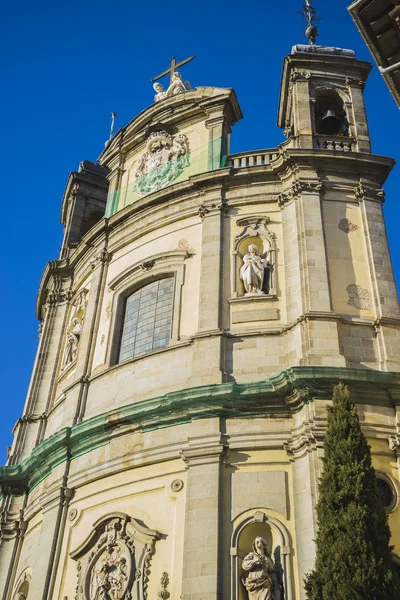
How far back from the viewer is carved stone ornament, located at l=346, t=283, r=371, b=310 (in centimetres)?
1524

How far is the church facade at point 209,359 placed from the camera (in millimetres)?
13031

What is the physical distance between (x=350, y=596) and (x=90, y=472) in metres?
7.03

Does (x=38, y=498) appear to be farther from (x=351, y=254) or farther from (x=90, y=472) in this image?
(x=351, y=254)

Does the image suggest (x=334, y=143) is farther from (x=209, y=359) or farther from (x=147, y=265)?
(x=209, y=359)

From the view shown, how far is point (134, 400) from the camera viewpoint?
1566cm

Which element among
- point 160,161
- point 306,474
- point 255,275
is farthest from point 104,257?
point 306,474

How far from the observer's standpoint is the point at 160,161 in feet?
66.2

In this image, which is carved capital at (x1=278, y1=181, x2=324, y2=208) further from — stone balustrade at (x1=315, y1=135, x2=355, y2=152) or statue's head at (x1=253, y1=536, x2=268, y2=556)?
statue's head at (x1=253, y1=536, x2=268, y2=556)

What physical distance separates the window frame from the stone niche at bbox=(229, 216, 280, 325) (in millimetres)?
A: 1341

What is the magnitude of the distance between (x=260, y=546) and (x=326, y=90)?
12.2m

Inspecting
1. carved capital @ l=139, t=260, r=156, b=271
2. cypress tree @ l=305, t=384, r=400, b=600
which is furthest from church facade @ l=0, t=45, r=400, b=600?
cypress tree @ l=305, t=384, r=400, b=600

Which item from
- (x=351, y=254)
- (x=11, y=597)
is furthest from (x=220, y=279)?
(x=11, y=597)

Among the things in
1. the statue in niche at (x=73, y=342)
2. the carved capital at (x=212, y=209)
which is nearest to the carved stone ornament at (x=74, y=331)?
the statue in niche at (x=73, y=342)

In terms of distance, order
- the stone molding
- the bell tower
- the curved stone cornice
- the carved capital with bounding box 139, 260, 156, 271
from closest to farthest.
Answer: the stone molding
the carved capital with bounding box 139, 260, 156, 271
the bell tower
the curved stone cornice
